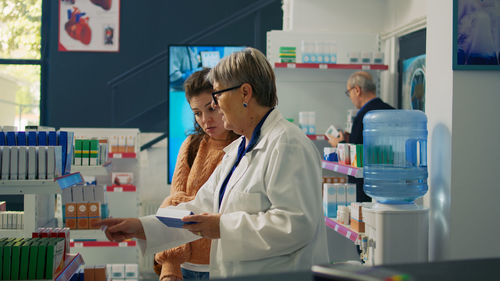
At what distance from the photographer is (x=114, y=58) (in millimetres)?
7832

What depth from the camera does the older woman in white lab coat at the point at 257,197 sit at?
1.78m

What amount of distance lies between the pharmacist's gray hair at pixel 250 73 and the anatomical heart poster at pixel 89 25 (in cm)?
624

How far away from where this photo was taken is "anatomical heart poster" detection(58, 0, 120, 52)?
7.77 meters

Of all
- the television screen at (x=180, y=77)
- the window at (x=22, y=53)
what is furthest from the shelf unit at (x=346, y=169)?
the window at (x=22, y=53)

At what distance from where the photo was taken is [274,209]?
179 centimetres

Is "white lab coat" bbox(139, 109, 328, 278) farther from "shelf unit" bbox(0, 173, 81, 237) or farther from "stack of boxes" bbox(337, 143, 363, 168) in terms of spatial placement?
"stack of boxes" bbox(337, 143, 363, 168)

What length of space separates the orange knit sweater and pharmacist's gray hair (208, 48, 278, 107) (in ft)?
2.12

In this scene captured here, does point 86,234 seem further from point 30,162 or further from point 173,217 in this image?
point 173,217

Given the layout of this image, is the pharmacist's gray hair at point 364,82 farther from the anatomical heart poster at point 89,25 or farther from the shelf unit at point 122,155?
the anatomical heart poster at point 89,25

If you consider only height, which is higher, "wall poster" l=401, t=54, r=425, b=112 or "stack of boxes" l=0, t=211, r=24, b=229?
"wall poster" l=401, t=54, r=425, b=112

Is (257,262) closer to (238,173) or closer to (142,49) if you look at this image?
(238,173)

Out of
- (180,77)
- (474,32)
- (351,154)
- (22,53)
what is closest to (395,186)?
(351,154)

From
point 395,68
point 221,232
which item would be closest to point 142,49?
point 395,68

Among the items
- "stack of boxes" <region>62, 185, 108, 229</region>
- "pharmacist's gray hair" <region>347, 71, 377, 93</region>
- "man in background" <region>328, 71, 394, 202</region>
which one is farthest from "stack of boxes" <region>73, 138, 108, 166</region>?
"pharmacist's gray hair" <region>347, 71, 377, 93</region>
